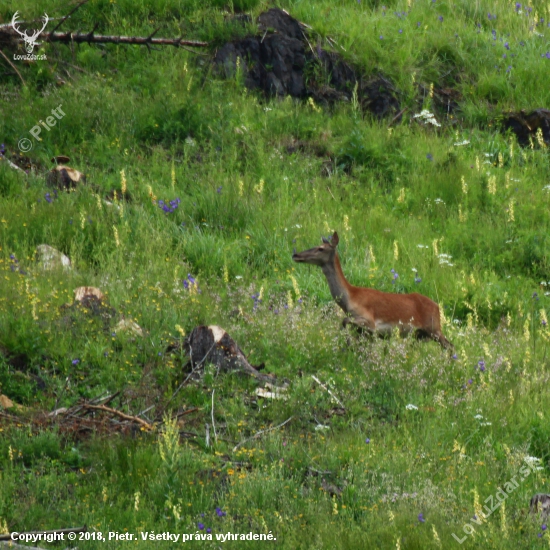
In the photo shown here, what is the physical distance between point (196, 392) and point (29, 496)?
6.28 ft

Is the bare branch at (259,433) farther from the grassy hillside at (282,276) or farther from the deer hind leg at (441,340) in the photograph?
the deer hind leg at (441,340)

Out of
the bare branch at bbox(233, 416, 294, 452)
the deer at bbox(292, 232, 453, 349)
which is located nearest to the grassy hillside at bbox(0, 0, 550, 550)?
the bare branch at bbox(233, 416, 294, 452)

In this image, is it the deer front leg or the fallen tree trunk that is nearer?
the fallen tree trunk

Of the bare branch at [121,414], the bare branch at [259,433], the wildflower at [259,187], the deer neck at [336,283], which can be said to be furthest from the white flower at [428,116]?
the bare branch at [121,414]

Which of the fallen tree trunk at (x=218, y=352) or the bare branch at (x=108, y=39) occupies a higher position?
the bare branch at (x=108, y=39)

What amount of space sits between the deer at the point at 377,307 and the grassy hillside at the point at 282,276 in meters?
0.24

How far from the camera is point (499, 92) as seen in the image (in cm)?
1507

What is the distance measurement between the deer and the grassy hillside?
237 mm

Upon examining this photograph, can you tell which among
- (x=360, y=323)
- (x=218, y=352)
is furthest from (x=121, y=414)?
(x=360, y=323)

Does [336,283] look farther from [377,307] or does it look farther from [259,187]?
[259,187]

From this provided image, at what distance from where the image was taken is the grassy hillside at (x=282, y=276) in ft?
21.3

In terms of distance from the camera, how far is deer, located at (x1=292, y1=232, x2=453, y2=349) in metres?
9.46

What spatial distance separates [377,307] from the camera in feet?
31.2

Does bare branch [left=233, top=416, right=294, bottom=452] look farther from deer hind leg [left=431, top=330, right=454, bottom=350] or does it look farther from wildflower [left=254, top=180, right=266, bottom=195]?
wildflower [left=254, top=180, right=266, bottom=195]
